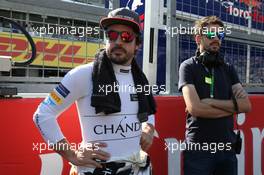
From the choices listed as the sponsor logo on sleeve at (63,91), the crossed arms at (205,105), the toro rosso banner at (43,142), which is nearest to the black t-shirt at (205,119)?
the crossed arms at (205,105)

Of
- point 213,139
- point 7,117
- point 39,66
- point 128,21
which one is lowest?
point 213,139

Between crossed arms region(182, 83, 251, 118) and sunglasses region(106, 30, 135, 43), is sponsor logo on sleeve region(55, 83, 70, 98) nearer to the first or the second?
sunglasses region(106, 30, 135, 43)

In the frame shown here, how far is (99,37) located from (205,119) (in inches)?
43.6

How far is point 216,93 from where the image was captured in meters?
3.27

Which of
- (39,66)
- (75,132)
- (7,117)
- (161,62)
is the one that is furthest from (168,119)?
(7,117)

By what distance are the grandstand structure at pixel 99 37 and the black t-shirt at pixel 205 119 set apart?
27.2 inches

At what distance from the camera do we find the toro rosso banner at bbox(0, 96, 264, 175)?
276cm

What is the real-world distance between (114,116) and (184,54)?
2063 mm

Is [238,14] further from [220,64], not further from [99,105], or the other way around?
[99,105]

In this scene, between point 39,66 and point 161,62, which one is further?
point 161,62

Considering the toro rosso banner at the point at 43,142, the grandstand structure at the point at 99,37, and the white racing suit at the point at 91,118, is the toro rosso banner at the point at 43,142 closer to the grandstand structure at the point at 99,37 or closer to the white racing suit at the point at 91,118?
the grandstand structure at the point at 99,37

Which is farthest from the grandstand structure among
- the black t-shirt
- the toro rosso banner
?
the black t-shirt

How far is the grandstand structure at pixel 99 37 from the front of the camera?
295cm

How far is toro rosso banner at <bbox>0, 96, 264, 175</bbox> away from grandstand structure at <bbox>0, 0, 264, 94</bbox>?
21cm
